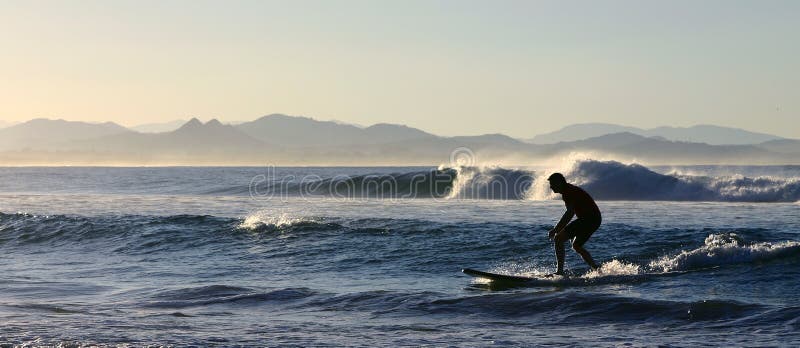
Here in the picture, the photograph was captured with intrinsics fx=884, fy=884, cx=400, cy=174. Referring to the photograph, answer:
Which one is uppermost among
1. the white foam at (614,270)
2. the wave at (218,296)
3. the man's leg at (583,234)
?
the man's leg at (583,234)

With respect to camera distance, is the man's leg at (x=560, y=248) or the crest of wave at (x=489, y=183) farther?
the crest of wave at (x=489, y=183)

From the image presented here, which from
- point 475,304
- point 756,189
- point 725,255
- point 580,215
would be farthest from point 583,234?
point 756,189

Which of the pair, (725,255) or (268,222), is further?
(268,222)

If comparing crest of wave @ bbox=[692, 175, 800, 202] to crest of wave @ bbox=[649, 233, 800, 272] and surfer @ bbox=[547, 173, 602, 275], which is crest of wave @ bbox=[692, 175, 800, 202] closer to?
crest of wave @ bbox=[649, 233, 800, 272]

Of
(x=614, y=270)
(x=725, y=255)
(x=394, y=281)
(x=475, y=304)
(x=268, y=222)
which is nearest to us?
(x=475, y=304)

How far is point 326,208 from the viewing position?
31609 mm

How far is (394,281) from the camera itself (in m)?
14.8

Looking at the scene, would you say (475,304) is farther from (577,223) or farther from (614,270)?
(614,270)

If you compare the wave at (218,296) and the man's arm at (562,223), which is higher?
the man's arm at (562,223)

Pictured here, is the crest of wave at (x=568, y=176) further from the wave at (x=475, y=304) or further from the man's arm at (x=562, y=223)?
the wave at (x=475, y=304)

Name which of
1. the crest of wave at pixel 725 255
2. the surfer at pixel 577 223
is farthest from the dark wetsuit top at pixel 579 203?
the crest of wave at pixel 725 255

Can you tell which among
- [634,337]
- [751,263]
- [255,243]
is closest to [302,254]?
[255,243]

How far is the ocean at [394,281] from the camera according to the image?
1014 cm

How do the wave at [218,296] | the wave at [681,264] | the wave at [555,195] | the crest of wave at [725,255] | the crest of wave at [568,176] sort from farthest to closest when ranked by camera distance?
the crest of wave at [568,176], the wave at [555,195], the crest of wave at [725,255], the wave at [681,264], the wave at [218,296]
